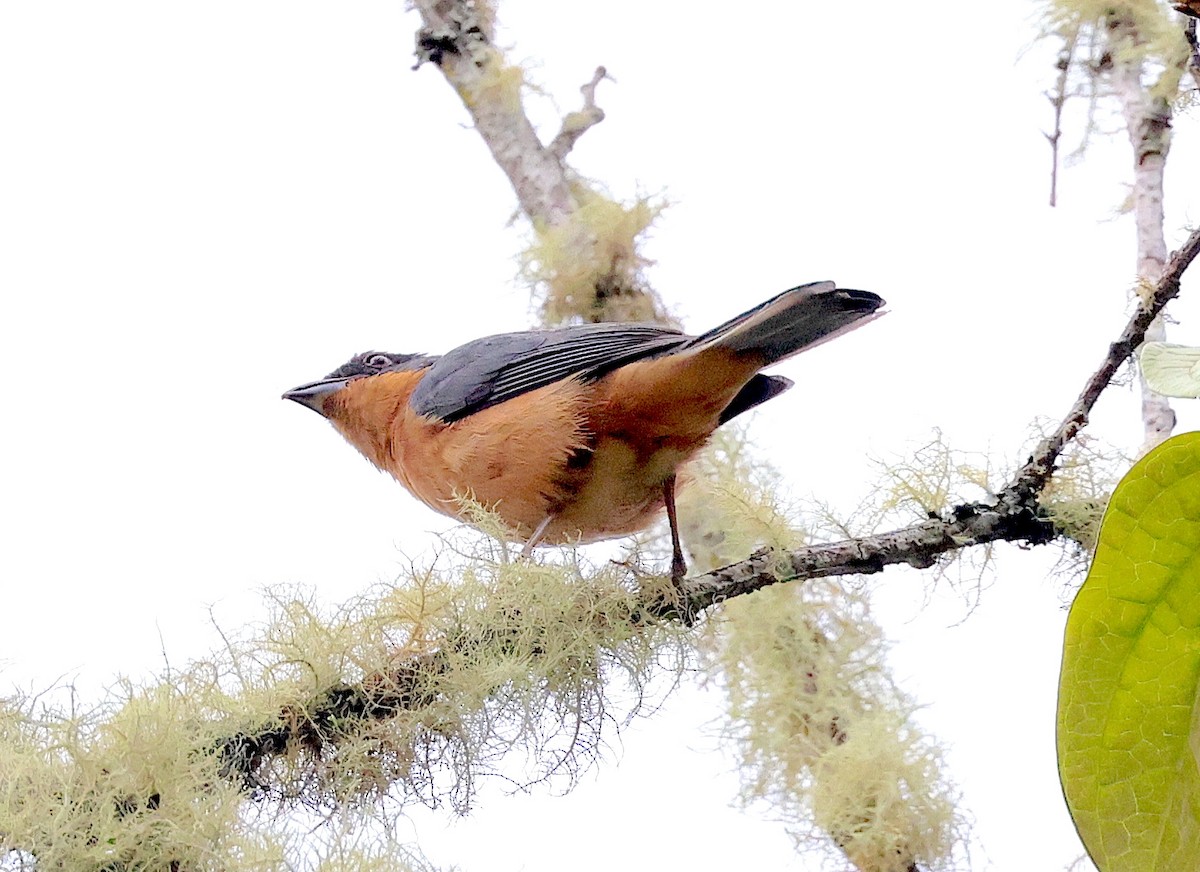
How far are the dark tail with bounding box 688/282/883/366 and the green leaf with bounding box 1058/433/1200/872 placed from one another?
35cm

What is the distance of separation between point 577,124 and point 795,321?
2.16 ft

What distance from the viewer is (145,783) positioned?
2.29ft

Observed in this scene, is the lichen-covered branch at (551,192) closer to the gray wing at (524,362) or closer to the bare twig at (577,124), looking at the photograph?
the bare twig at (577,124)

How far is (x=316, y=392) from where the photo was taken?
112 centimetres

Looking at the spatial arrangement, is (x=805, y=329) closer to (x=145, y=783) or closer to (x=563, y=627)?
(x=563, y=627)

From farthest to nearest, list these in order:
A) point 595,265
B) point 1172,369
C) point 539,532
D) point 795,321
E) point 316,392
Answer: point 595,265 → point 316,392 → point 539,532 → point 795,321 → point 1172,369

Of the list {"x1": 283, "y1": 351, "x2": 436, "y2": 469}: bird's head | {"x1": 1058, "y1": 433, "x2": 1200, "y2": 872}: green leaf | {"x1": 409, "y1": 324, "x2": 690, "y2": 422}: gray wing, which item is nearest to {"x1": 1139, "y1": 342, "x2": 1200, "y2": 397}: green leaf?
{"x1": 1058, "y1": 433, "x2": 1200, "y2": 872}: green leaf

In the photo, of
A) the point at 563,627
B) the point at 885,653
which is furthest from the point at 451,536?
the point at 885,653

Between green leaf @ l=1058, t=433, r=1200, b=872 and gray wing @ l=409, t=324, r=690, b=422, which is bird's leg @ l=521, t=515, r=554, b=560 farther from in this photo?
green leaf @ l=1058, t=433, r=1200, b=872

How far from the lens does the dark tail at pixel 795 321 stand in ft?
2.88

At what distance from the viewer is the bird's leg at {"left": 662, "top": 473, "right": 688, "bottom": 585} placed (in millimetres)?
903

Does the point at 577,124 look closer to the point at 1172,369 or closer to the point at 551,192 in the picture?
the point at 551,192

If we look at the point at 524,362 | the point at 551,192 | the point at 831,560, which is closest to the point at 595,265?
the point at 551,192

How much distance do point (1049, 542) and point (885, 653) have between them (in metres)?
0.37
